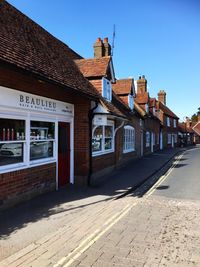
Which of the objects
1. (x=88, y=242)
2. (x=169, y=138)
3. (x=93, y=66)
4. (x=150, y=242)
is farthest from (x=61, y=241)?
(x=169, y=138)

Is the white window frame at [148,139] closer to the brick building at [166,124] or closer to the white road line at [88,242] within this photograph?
the brick building at [166,124]

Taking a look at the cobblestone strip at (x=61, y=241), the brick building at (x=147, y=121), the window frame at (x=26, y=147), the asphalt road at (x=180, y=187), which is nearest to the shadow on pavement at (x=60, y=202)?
the cobblestone strip at (x=61, y=241)

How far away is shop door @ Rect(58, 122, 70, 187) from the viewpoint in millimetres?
11375

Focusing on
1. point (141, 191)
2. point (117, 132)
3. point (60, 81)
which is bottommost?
point (141, 191)

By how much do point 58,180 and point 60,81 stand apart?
3.52m

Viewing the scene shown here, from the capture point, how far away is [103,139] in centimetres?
1511

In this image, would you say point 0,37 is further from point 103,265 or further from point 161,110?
point 161,110

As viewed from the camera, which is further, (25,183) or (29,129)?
(29,129)

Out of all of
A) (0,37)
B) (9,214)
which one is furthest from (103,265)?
(0,37)

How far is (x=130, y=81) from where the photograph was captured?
75.7 ft

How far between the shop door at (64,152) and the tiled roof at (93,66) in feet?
13.7

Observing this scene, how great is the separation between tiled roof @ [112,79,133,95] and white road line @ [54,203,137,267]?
48.7 ft

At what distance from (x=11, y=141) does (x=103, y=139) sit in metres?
7.33

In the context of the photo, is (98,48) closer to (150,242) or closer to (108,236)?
(108,236)
